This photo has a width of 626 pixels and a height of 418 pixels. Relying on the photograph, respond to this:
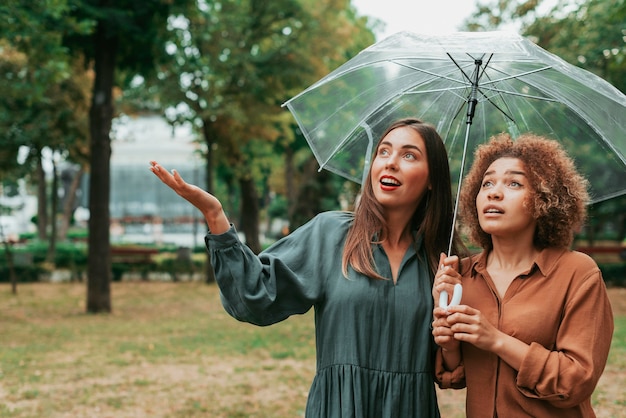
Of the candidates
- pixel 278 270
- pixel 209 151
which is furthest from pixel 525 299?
pixel 209 151

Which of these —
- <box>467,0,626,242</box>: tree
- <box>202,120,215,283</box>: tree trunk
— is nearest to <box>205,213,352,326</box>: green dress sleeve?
<box>467,0,626,242</box>: tree

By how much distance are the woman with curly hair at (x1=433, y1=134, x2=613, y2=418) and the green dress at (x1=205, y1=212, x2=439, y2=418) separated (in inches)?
5.0

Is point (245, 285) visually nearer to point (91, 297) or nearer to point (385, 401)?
point (385, 401)

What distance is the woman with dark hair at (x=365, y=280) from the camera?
8.55ft

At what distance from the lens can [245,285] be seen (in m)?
2.59

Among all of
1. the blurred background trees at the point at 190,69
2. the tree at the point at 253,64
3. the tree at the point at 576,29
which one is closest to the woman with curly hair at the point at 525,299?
the blurred background trees at the point at 190,69

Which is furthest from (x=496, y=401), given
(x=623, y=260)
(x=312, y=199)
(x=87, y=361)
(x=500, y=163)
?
(x=312, y=199)

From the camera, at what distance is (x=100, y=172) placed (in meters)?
13.2

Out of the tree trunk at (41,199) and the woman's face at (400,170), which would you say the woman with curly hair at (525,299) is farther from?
the tree trunk at (41,199)

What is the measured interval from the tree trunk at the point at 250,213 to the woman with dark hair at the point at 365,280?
2055cm

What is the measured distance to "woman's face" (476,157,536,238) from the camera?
2578mm

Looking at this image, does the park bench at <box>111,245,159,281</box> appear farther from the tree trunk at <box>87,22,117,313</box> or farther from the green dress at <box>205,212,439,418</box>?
the green dress at <box>205,212,439,418</box>

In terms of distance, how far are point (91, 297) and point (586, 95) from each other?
12.0 meters

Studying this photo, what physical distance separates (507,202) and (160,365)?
7.17 meters
